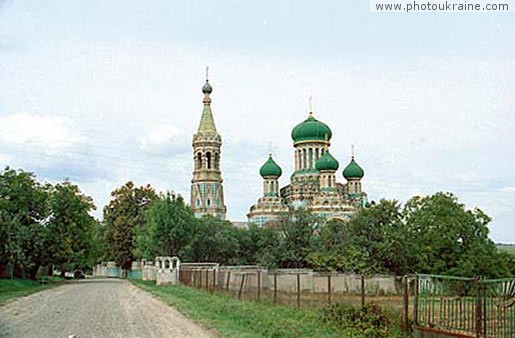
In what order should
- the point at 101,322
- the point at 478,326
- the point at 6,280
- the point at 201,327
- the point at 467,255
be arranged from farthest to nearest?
the point at 467,255 < the point at 6,280 < the point at 101,322 < the point at 201,327 < the point at 478,326

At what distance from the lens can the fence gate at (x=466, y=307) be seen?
12711mm

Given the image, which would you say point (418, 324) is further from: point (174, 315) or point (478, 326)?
point (174, 315)

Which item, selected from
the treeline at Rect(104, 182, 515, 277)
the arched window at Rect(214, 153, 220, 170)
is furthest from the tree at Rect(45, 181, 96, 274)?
the arched window at Rect(214, 153, 220, 170)

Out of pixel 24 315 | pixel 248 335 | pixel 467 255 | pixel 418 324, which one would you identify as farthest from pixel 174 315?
pixel 467 255

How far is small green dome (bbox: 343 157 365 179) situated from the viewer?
3051 inches

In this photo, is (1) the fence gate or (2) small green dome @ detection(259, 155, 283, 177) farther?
(2) small green dome @ detection(259, 155, 283, 177)

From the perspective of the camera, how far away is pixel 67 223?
50.7 m

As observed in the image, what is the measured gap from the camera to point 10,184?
141ft

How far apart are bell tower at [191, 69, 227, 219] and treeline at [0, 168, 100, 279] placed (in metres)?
24.9

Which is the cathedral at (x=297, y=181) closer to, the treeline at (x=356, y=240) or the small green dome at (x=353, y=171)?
the small green dome at (x=353, y=171)

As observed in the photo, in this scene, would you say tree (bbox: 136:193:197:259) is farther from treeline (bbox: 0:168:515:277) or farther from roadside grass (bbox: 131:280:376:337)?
roadside grass (bbox: 131:280:376:337)

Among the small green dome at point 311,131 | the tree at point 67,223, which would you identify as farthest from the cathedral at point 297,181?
the tree at point 67,223

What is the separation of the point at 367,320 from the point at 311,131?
62.7 metres

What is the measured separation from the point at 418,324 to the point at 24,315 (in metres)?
12.4
